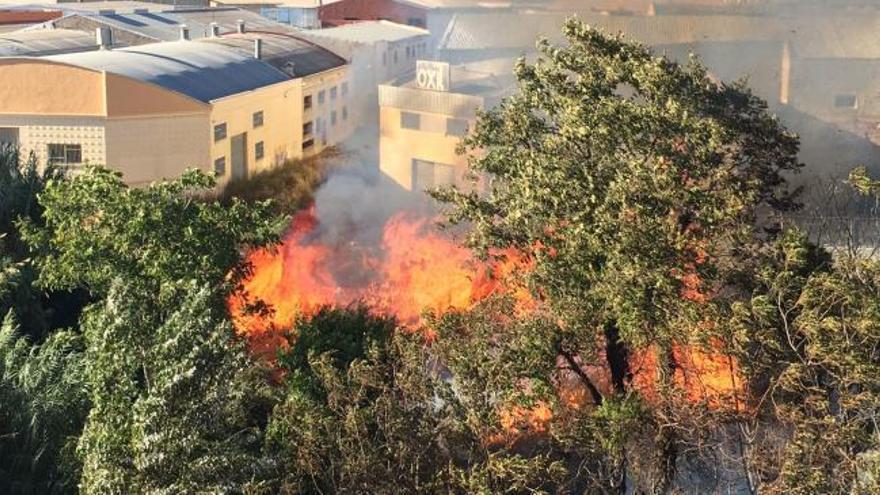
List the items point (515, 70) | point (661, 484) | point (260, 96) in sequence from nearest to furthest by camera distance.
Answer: point (661, 484) → point (515, 70) → point (260, 96)

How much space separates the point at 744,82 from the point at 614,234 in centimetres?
344

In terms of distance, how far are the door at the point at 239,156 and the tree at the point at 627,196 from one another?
13.0 m

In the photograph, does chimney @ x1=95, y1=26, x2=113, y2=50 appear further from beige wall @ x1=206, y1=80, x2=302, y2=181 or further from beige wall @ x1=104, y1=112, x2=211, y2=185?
beige wall @ x1=104, y1=112, x2=211, y2=185

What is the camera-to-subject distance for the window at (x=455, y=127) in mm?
24797

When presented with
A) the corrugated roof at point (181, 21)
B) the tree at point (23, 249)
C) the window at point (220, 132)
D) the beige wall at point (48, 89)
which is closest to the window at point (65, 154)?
the beige wall at point (48, 89)

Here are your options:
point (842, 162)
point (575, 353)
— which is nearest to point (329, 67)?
point (842, 162)

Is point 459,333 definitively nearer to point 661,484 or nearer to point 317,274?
point 661,484

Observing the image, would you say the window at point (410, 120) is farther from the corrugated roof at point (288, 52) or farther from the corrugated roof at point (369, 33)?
the corrugated roof at point (369, 33)

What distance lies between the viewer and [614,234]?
33.6 feet

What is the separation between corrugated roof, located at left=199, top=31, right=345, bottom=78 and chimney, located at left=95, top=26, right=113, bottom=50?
9.53ft

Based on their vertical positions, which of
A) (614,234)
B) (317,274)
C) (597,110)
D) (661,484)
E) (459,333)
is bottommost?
(317,274)

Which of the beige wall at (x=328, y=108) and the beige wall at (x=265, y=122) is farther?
the beige wall at (x=328, y=108)

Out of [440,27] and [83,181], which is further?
[440,27]

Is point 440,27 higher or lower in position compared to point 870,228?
higher
